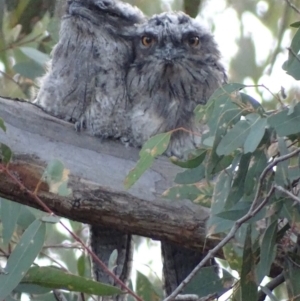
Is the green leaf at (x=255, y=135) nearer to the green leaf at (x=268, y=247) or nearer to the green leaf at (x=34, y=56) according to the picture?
the green leaf at (x=268, y=247)

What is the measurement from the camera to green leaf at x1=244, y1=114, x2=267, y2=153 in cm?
137

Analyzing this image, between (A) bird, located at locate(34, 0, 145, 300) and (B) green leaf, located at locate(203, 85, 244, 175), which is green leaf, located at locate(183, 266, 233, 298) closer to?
(B) green leaf, located at locate(203, 85, 244, 175)

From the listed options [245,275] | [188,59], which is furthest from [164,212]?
[188,59]

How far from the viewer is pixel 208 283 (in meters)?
1.74

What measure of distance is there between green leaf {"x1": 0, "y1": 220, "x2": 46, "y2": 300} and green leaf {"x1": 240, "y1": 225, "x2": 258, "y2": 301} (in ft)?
1.45

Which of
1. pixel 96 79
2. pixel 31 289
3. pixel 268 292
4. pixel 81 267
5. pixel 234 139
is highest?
pixel 96 79

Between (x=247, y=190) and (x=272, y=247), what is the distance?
0.42 feet

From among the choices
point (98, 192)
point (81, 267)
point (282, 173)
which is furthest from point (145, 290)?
point (282, 173)

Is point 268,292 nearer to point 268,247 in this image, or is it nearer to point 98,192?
point 268,247

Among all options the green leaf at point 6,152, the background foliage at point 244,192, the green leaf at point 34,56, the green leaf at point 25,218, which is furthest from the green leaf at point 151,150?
the green leaf at point 34,56

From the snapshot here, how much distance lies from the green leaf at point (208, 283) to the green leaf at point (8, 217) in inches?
18.3

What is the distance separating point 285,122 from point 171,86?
1.21 meters

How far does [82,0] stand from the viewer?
105 inches

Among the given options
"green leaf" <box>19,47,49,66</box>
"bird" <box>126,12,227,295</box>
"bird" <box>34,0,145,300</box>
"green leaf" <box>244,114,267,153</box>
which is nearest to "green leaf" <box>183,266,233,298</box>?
"green leaf" <box>244,114,267,153</box>
